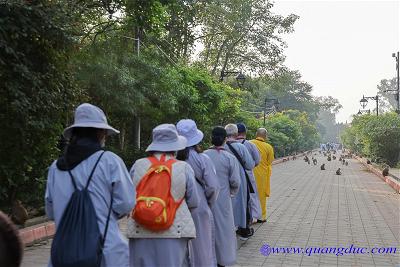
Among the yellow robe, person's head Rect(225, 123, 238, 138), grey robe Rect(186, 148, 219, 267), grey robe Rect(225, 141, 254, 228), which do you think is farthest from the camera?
the yellow robe

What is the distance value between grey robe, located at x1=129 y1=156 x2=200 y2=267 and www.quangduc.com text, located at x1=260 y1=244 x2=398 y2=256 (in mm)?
3189

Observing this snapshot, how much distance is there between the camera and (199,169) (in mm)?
4773

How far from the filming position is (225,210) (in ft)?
18.7

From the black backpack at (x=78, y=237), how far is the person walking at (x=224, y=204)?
2532 mm

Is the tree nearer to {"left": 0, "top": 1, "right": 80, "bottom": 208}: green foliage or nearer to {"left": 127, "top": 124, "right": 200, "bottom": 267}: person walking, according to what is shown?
{"left": 0, "top": 1, "right": 80, "bottom": 208}: green foliage

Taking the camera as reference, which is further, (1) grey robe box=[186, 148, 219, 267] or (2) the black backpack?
(1) grey robe box=[186, 148, 219, 267]

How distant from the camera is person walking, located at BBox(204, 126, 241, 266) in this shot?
18.1 feet

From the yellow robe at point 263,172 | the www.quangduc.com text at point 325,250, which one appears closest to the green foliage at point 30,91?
the yellow robe at point 263,172

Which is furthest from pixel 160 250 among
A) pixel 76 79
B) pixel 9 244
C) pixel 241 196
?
pixel 76 79

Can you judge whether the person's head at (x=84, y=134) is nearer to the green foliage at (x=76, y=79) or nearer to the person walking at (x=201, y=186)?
the person walking at (x=201, y=186)

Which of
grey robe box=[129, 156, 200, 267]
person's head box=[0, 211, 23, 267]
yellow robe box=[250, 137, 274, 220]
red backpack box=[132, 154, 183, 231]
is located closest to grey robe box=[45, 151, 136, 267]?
red backpack box=[132, 154, 183, 231]

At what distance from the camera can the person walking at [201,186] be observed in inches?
183

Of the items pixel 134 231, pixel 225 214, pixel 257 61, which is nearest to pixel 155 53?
pixel 225 214

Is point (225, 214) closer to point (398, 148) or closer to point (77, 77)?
point (77, 77)
